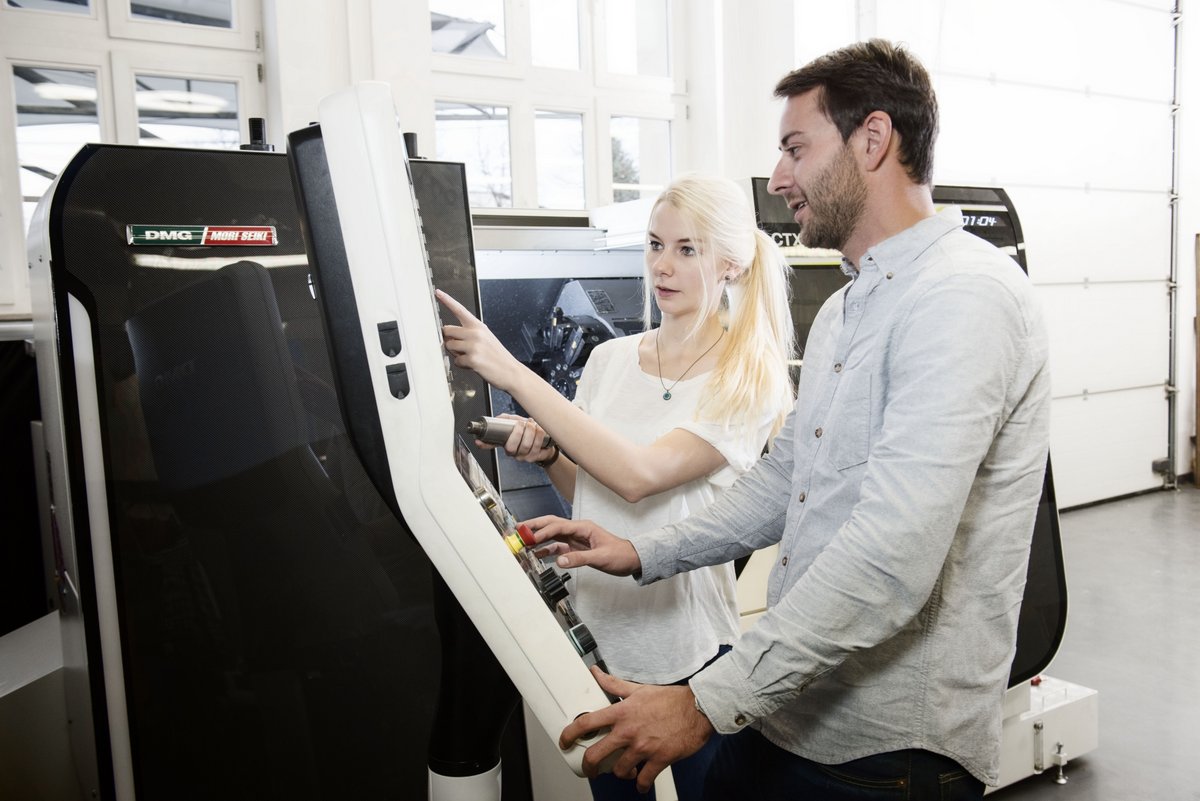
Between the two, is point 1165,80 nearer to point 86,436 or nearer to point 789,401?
point 789,401

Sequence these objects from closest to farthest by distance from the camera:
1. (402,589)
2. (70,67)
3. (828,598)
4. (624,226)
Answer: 1. (828,598)
2. (402,589)
3. (624,226)
4. (70,67)

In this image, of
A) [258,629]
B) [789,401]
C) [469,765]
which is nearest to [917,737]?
[469,765]

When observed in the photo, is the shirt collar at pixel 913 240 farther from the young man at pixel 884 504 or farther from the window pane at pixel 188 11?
the window pane at pixel 188 11

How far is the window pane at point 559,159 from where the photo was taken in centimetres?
434

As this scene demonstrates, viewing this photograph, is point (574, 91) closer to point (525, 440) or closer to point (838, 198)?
point (525, 440)

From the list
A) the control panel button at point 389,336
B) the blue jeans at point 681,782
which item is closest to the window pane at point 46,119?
the blue jeans at point 681,782

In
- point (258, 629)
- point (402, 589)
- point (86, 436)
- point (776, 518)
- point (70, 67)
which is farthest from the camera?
point (70, 67)

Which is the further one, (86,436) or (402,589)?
(402,589)

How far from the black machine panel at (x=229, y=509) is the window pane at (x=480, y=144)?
2546mm

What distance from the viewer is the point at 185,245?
156cm

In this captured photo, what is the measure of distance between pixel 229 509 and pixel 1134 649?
12.4 ft

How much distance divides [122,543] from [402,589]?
493 mm

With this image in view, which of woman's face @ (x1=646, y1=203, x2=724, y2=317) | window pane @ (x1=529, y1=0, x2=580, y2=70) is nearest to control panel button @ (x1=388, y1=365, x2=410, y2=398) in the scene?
woman's face @ (x1=646, y1=203, x2=724, y2=317)

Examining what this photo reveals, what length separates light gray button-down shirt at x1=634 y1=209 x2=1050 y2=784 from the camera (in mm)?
957
